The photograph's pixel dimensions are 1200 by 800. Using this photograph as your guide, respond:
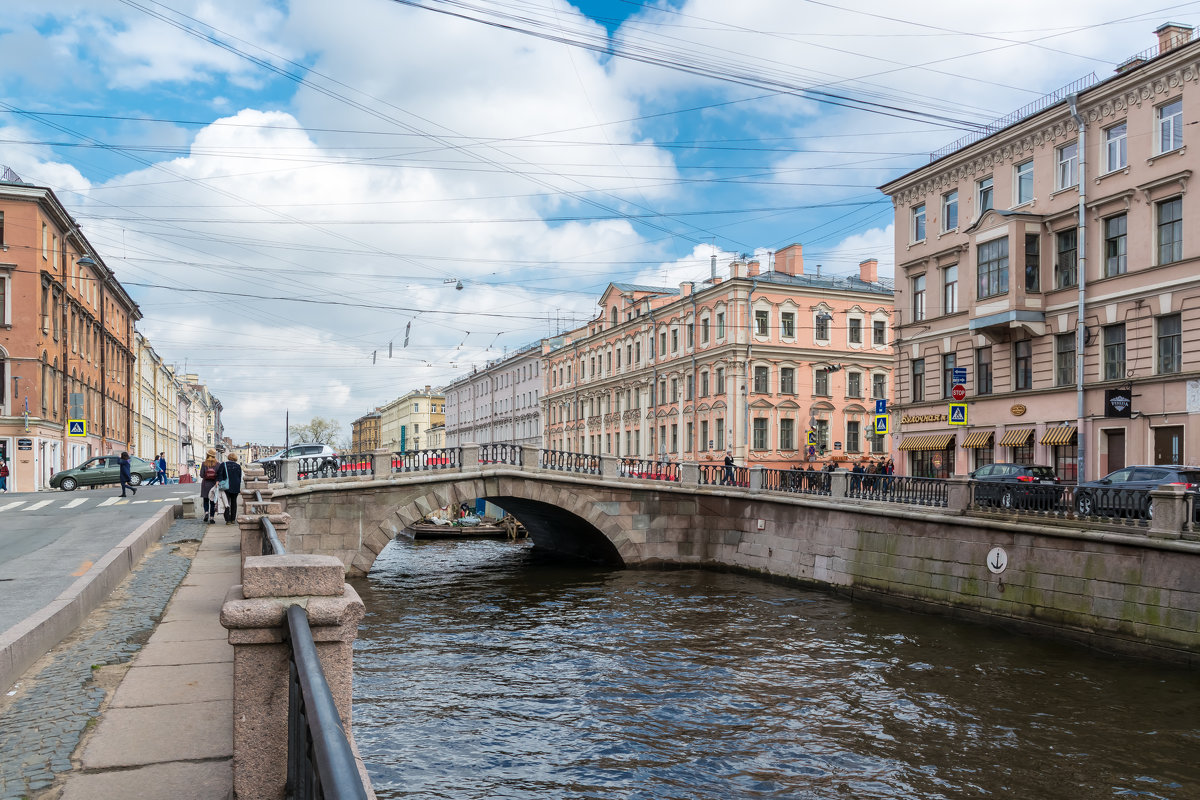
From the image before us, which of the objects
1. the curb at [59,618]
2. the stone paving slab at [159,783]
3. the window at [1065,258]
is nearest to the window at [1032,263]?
the window at [1065,258]

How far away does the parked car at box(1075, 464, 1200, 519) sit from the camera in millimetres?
16781

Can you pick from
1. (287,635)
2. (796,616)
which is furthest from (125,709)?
(796,616)

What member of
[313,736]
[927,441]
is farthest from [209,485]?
[927,441]

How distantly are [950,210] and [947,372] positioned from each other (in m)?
5.78

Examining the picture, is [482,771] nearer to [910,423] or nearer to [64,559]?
[64,559]

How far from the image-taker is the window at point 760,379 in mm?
49938

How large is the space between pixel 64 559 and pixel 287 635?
41.8 feet

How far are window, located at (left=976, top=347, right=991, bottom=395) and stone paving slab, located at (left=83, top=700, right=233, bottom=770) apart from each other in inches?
1169

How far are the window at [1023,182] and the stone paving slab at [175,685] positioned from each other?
2909cm

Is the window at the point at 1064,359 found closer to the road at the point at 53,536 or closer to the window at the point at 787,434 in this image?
the window at the point at 787,434

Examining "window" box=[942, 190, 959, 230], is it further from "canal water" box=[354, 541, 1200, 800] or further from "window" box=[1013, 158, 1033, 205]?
"canal water" box=[354, 541, 1200, 800]

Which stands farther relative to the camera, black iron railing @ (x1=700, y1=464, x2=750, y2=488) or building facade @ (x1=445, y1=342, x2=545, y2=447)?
building facade @ (x1=445, y1=342, x2=545, y2=447)

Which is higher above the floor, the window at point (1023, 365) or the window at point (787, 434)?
the window at point (1023, 365)

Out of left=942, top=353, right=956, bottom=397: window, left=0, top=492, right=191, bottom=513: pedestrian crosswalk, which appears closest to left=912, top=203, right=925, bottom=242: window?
left=942, top=353, right=956, bottom=397: window
